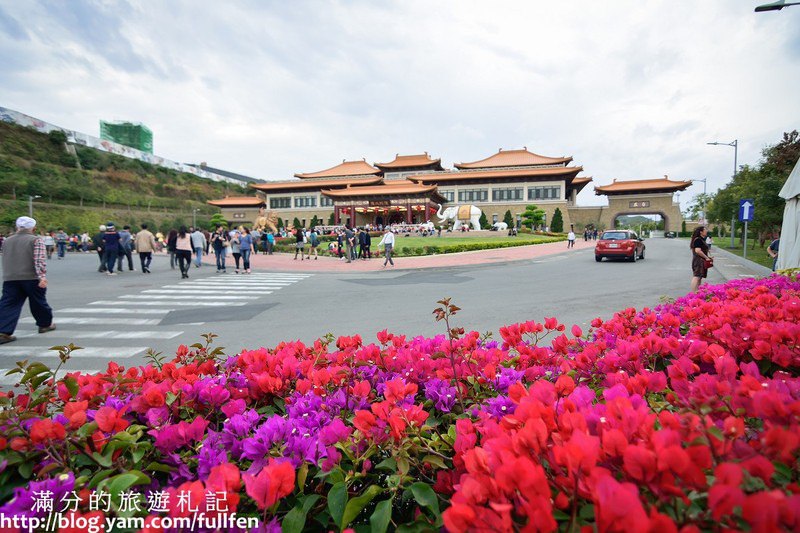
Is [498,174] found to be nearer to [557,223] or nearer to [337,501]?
[557,223]

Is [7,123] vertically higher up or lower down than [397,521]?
higher up

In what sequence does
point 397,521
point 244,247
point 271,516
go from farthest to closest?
point 244,247
point 397,521
point 271,516

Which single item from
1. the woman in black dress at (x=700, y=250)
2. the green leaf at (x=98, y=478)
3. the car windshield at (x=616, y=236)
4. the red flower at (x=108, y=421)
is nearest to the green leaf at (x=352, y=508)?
the green leaf at (x=98, y=478)

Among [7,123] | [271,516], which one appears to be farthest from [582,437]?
[7,123]

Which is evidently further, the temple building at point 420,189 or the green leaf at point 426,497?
the temple building at point 420,189

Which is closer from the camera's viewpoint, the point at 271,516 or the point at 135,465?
the point at 271,516

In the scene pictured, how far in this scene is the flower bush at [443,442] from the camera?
835mm

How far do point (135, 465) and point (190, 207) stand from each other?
81914mm

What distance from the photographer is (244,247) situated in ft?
Result: 49.1

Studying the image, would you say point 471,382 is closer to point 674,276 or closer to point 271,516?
point 271,516

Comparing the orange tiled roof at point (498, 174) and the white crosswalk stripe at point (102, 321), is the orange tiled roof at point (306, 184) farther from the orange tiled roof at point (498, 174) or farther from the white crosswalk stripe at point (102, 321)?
the white crosswalk stripe at point (102, 321)

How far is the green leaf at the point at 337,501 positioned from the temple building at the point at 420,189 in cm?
4809

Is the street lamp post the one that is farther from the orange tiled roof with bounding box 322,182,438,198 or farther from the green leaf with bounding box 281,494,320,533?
the orange tiled roof with bounding box 322,182,438,198

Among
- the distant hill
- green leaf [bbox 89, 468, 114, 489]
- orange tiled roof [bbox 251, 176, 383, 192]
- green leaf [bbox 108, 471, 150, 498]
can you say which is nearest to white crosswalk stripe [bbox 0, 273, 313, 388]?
green leaf [bbox 89, 468, 114, 489]
